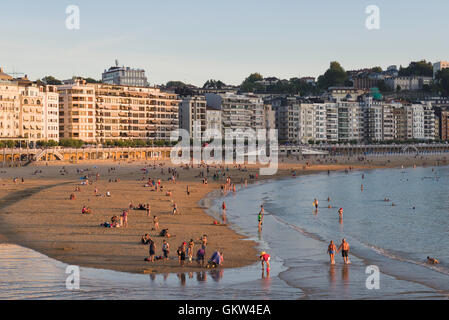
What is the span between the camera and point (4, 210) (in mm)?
44781

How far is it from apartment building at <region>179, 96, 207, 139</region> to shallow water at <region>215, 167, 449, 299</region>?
3199 inches

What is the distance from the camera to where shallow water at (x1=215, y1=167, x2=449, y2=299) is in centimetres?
2552

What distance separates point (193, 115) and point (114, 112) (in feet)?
80.9

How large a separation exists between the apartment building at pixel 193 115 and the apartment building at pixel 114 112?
8.77 feet

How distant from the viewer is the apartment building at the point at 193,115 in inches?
6535

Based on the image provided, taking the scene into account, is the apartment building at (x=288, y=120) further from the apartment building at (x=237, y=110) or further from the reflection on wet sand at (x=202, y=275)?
the reflection on wet sand at (x=202, y=275)

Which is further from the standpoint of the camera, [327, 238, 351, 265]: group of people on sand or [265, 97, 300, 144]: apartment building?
[265, 97, 300, 144]: apartment building

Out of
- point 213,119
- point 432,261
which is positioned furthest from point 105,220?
point 213,119

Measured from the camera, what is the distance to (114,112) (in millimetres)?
150250

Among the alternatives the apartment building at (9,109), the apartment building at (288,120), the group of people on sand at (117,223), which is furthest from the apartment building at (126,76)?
the group of people on sand at (117,223)

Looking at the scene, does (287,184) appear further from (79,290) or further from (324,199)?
(79,290)

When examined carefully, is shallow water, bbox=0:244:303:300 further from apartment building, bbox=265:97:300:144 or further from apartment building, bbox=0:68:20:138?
apartment building, bbox=265:97:300:144

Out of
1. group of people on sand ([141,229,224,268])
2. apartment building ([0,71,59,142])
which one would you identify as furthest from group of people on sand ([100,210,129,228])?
apartment building ([0,71,59,142])
